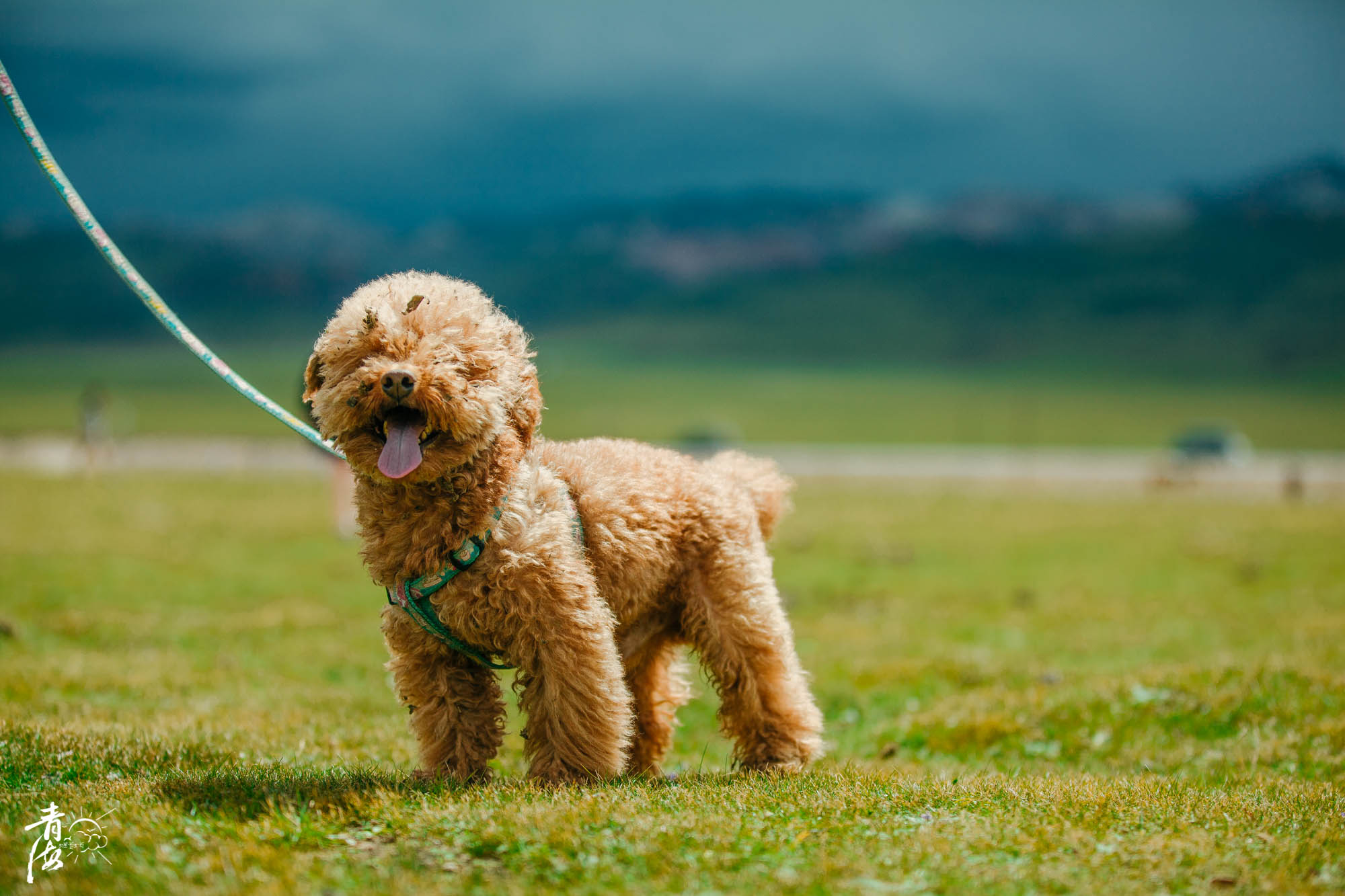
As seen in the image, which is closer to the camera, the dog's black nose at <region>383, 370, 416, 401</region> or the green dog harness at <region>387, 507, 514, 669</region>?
the dog's black nose at <region>383, 370, 416, 401</region>

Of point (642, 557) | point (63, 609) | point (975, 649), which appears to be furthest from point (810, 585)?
point (642, 557)

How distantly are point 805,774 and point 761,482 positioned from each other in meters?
1.63

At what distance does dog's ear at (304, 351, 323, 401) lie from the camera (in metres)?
5.04

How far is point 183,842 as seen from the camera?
422 centimetres

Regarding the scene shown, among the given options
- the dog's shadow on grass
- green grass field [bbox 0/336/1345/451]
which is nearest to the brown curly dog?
the dog's shadow on grass

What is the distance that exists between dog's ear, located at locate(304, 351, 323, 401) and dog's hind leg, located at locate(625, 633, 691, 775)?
215 centimetres

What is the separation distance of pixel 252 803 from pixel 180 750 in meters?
1.65

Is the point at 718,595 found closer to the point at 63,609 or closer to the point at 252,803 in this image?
the point at 252,803

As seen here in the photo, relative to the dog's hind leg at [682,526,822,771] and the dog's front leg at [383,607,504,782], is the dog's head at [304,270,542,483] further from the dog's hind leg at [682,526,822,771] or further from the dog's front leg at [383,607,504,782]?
the dog's hind leg at [682,526,822,771]

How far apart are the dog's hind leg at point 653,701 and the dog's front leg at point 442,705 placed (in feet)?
3.15

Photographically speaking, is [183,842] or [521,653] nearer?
[183,842]

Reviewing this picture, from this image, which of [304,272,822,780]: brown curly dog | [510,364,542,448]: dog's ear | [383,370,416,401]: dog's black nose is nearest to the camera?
[383,370,416,401]: dog's black nose

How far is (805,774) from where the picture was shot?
5.80 metres

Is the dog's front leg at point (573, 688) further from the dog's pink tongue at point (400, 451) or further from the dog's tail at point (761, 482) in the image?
the dog's tail at point (761, 482)
